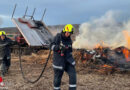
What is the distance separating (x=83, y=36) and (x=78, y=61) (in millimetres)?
2245

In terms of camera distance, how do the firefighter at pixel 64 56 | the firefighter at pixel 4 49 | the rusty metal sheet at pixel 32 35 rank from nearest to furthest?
the firefighter at pixel 64 56 < the firefighter at pixel 4 49 < the rusty metal sheet at pixel 32 35

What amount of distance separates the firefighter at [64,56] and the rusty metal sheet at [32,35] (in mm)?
6333

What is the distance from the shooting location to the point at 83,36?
31.3 ft

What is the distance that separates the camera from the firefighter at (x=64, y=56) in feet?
12.2

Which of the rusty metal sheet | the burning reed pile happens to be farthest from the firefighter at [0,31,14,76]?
the rusty metal sheet

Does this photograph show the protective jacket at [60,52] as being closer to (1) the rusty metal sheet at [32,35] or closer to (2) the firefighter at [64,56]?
(2) the firefighter at [64,56]

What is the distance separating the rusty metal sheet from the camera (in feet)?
33.0

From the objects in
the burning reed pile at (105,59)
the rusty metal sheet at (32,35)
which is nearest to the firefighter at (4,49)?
the burning reed pile at (105,59)


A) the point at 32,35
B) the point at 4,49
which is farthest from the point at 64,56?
the point at 32,35

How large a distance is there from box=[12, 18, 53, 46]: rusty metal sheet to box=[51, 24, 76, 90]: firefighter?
6.33m

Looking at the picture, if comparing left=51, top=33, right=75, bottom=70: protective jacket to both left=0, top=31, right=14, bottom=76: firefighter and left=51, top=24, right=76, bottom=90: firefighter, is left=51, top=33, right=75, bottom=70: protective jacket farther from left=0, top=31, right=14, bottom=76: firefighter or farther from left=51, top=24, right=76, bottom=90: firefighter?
left=0, top=31, right=14, bottom=76: firefighter

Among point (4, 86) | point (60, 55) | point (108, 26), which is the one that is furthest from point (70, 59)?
point (108, 26)

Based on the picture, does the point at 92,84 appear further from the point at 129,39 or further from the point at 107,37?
the point at 107,37

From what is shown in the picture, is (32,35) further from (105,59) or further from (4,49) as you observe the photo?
(105,59)
